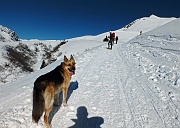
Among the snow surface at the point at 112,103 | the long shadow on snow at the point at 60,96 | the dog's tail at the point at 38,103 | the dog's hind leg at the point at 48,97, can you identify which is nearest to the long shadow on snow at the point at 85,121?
the snow surface at the point at 112,103

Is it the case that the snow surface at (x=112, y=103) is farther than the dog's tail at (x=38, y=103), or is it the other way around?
the snow surface at (x=112, y=103)

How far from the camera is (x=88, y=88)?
323 inches

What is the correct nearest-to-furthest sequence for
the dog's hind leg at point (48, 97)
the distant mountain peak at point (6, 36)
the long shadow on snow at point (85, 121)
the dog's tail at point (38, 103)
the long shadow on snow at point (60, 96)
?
the dog's tail at point (38, 103), the dog's hind leg at point (48, 97), the long shadow on snow at point (85, 121), the long shadow on snow at point (60, 96), the distant mountain peak at point (6, 36)

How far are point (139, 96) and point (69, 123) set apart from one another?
10.2 feet

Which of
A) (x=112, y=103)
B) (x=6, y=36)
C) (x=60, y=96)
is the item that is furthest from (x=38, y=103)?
(x=6, y=36)

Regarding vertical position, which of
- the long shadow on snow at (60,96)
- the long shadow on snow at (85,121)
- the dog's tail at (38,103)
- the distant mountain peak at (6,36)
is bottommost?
the long shadow on snow at (85,121)

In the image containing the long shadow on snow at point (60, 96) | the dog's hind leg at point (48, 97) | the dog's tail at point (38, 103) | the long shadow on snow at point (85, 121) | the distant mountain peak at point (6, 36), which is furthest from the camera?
the distant mountain peak at point (6, 36)

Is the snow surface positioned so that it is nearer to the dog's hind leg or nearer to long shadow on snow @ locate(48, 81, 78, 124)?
long shadow on snow @ locate(48, 81, 78, 124)

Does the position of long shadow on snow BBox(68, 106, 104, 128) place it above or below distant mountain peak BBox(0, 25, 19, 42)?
below

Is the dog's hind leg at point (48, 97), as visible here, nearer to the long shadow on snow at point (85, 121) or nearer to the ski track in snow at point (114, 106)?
the ski track in snow at point (114, 106)

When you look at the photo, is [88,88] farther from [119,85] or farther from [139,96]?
[139,96]

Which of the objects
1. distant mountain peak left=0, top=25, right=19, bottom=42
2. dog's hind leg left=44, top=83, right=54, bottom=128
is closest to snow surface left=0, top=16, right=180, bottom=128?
dog's hind leg left=44, top=83, right=54, bottom=128

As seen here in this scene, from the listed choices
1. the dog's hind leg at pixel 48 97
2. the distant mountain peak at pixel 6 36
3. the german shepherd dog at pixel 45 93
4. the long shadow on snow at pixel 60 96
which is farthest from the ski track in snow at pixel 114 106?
the distant mountain peak at pixel 6 36

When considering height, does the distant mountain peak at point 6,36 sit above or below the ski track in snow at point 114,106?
above
